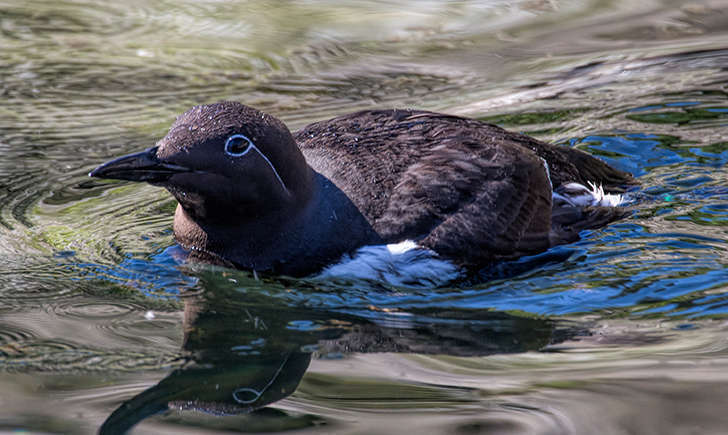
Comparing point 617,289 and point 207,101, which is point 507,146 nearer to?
point 617,289

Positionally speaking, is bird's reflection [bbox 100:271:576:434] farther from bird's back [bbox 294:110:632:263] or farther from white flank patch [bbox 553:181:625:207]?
white flank patch [bbox 553:181:625:207]

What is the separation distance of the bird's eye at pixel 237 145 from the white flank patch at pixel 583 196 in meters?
2.24

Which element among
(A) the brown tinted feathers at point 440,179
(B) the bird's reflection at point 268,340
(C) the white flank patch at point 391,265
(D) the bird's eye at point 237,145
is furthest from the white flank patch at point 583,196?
(D) the bird's eye at point 237,145

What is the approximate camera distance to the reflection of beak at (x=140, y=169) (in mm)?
5414

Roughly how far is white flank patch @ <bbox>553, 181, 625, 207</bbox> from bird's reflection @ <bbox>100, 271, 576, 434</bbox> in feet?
4.50

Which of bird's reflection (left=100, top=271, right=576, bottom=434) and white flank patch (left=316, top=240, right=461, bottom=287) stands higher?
white flank patch (left=316, top=240, right=461, bottom=287)

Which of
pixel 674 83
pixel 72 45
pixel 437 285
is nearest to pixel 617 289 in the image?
pixel 437 285

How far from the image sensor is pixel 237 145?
5.71m

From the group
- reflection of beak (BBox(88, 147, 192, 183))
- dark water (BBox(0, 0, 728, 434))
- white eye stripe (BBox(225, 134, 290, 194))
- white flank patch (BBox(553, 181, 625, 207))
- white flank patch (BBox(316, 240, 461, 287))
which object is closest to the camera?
dark water (BBox(0, 0, 728, 434))

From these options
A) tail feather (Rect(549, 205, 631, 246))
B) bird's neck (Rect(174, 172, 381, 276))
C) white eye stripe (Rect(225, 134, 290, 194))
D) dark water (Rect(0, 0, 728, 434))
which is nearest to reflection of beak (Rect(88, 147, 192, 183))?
white eye stripe (Rect(225, 134, 290, 194))

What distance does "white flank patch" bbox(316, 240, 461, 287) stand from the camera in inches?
232

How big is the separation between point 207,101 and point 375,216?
3.79 meters

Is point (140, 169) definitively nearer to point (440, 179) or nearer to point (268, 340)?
point (268, 340)

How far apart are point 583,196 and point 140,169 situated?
3103 mm
